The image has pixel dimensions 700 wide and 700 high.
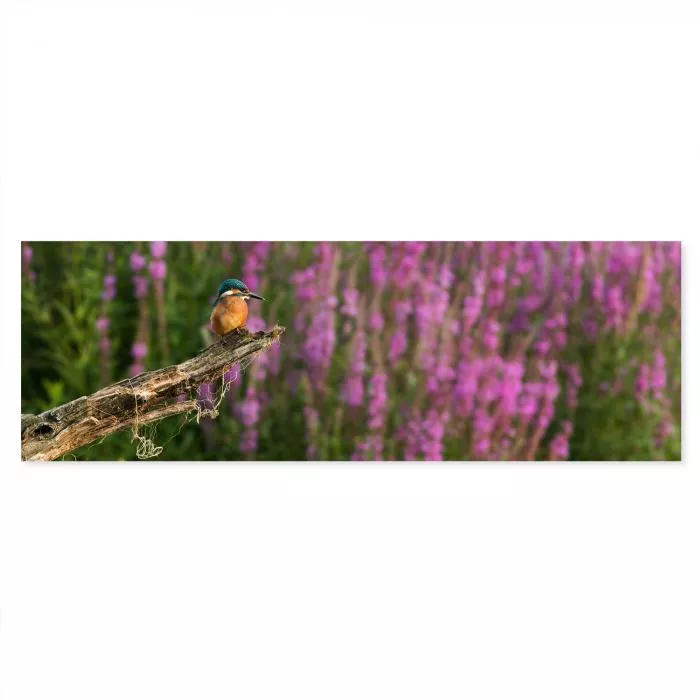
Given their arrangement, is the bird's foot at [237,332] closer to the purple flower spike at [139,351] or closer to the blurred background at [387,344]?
the blurred background at [387,344]

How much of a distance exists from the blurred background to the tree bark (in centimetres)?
4

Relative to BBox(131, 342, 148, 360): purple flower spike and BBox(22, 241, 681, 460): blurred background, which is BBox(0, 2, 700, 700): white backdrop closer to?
BBox(22, 241, 681, 460): blurred background

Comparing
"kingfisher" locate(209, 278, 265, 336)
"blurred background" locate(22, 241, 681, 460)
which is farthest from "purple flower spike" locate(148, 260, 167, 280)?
"kingfisher" locate(209, 278, 265, 336)

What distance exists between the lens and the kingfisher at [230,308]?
3.31 m

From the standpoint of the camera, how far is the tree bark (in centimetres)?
328

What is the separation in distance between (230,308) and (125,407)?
43 centimetres

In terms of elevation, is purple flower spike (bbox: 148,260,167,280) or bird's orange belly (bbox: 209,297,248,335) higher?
purple flower spike (bbox: 148,260,167,280)

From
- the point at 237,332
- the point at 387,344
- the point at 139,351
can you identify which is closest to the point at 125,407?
the point at 139,351

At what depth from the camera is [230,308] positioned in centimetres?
332

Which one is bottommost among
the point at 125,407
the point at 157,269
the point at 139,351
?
the point at 125,407
